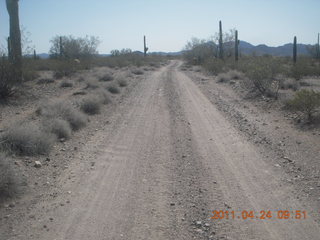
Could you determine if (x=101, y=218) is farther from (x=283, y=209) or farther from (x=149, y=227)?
(x=283, y=209)

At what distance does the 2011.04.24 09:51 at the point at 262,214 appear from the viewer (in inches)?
172

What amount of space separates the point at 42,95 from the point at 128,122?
712cm

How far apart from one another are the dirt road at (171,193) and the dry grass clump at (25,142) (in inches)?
41.5

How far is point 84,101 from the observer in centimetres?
1222

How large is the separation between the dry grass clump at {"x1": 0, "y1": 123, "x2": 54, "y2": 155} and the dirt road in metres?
1.05

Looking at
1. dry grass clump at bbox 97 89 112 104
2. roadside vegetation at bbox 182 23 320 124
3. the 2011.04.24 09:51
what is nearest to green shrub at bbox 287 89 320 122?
roadside vegetation at bbox 182 23 320 124

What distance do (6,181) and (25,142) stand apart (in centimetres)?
206

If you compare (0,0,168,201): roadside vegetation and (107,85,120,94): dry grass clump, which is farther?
(107,85,120,94): dry grass clump

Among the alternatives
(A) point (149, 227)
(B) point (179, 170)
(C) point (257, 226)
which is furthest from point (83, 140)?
(C) point (257, 226)

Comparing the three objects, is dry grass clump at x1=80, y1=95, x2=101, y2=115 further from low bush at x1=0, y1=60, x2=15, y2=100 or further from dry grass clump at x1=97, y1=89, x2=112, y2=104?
low bush at x1=0, y1=60, x2=15, y2=100

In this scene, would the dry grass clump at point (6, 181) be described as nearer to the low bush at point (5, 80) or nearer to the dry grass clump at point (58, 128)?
the dry grass clump at point (58, 128)

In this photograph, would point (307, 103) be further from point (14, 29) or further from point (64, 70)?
point (64, 70)

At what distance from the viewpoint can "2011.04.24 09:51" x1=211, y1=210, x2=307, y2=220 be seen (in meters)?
4.37

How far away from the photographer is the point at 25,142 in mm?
6816
